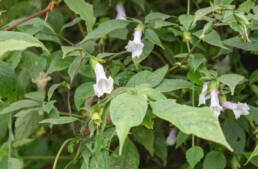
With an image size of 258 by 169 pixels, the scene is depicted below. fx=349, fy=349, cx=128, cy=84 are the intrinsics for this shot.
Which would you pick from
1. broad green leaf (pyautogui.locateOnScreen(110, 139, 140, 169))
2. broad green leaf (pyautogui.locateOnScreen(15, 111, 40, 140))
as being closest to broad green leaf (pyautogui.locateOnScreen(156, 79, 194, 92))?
broad green leaf (pyautogui.locateOnScreen(110, 139, 140, 169))

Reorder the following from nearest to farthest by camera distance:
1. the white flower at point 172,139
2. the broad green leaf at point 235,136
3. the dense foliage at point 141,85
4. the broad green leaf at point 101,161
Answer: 1. the dense foliage at point 141,85
2. the broad green leaf at point 101,161
3. the broad green leaf at point 235,136
4. the white flower at point 172,139

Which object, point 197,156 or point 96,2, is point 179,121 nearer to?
point 197,156

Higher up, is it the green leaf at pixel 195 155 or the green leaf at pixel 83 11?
the green leaf at pixel 83 11

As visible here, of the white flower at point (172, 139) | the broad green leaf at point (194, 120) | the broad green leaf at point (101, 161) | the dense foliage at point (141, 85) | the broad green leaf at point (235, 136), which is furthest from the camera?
the white flower at point (172, 139)

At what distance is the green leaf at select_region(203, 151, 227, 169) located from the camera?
104cm

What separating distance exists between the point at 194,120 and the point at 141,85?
0.22 metres

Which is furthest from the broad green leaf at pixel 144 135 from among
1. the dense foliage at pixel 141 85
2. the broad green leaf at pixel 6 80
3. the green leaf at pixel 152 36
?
the broad green leaf at pixel 6 80

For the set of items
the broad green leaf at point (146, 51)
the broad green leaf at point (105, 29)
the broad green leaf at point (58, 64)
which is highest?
the broad green leaf at point (105, 29)

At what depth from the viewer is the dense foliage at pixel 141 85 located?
0.72 metres

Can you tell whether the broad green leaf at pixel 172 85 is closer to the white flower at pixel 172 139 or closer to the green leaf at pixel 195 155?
the green leaf at pixel 195 155

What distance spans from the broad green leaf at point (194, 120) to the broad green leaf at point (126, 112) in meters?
0.03

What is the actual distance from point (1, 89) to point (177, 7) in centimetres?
92

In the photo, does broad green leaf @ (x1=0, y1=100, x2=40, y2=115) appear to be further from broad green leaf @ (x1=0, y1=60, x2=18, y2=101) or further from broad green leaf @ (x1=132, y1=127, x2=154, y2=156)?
broad green leaf @ (x1=132, y1=127, x2=154, y2=156)

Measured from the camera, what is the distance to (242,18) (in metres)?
0.85
